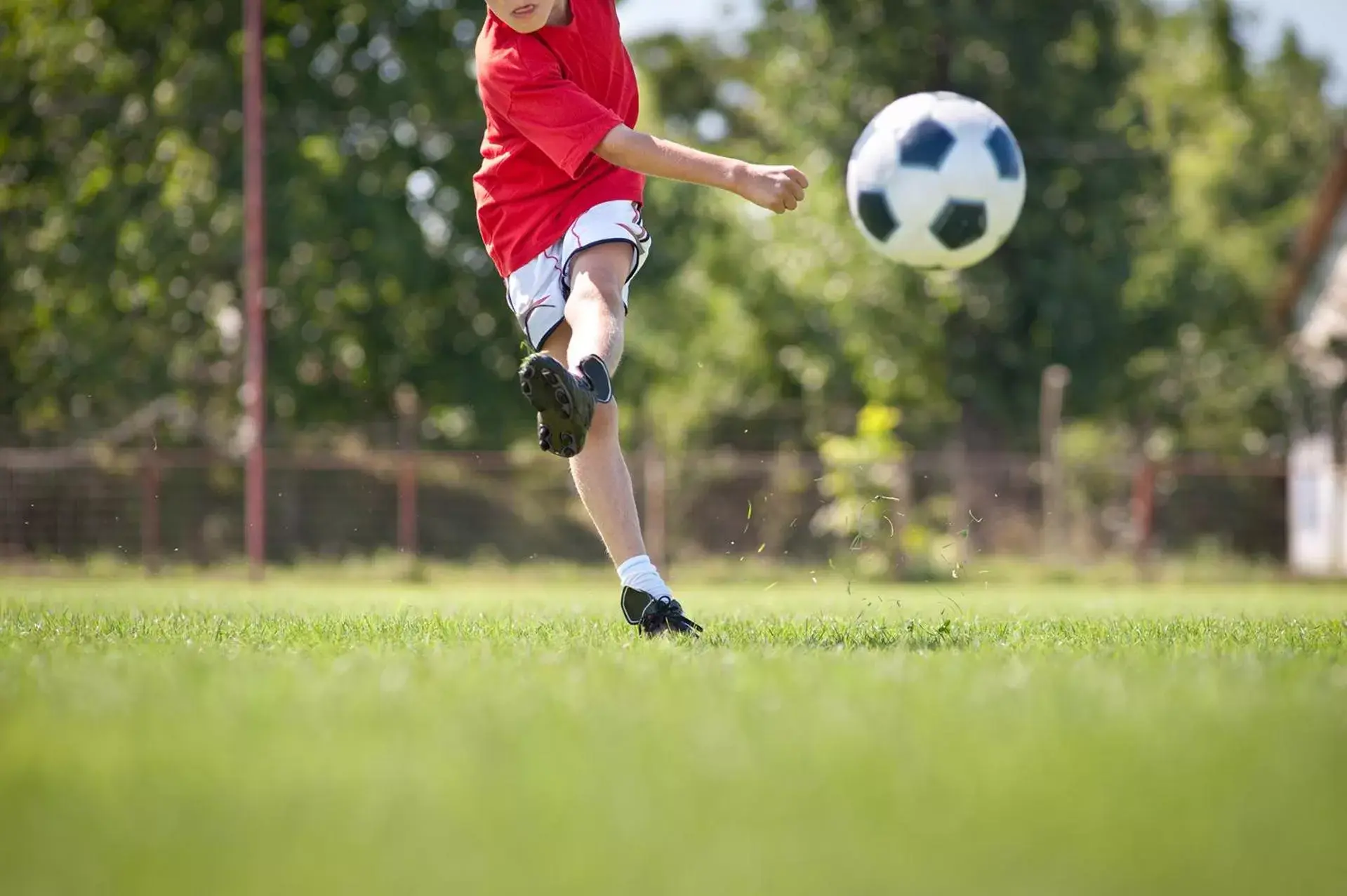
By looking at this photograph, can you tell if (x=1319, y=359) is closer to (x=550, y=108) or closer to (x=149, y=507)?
(x=149, y=507)

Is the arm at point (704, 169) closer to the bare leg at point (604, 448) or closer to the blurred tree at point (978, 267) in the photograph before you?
the bare leg at point (604, 448)

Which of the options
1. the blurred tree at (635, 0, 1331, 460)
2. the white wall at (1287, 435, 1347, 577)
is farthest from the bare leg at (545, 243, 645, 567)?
the blurred tree at (635, 0, 1331, 460)

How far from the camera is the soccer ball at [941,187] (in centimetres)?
619

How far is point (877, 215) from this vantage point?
6.29 m

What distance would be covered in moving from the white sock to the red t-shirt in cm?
100

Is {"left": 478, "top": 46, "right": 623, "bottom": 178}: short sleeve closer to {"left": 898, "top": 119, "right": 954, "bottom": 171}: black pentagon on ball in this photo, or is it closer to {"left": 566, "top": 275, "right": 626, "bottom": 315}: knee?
{"left": 566, "top": 275, "right": 626, "bottom": 315}: knee

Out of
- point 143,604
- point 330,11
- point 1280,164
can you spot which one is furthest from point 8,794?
point 1280,164

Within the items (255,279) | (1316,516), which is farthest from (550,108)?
(1316,516)

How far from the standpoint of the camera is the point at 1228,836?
5.96 feet

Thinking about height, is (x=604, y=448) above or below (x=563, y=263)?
below

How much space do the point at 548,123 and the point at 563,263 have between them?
415mm

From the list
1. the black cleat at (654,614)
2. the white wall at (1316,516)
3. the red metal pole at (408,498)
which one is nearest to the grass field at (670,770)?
the black cleat at (654,614)

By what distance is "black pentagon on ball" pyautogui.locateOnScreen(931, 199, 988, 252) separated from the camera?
6191 mm

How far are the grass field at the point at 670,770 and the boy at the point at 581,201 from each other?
67 cm
